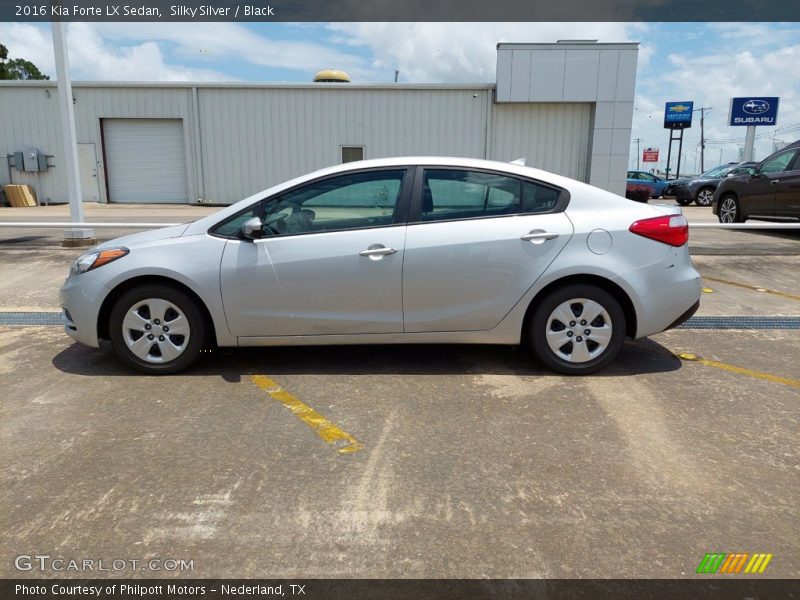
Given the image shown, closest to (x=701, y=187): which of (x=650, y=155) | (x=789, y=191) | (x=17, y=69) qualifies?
(x=789, y=191)

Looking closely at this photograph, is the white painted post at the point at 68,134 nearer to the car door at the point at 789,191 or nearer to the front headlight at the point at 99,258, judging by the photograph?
the front headlight at the point at 99,258

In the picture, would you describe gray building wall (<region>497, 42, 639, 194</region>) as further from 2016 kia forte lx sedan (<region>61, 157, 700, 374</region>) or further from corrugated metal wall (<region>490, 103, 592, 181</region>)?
2016 kia forte lx sedan (<region>61, 157, 700, 374</region>)

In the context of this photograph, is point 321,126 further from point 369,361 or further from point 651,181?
point 369,361

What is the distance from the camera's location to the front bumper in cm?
431

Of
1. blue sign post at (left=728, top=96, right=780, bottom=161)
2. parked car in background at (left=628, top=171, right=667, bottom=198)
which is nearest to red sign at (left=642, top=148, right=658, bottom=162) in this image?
blue sign post at (left=728, top=96, right=780, bottom=161)

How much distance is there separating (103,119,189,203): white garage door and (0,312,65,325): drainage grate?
55.0 feet

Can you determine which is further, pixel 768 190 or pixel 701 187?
pixel 701 187

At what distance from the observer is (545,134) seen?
21.2m

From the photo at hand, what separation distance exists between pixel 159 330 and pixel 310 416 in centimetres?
146

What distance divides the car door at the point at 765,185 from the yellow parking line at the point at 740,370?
8512 millimetres

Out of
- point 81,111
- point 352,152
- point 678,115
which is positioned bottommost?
point 352,152

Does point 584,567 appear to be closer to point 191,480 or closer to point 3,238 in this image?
point 191,480

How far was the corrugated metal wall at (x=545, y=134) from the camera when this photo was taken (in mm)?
20906

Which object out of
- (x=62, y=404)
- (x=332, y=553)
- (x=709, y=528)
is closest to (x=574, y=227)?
(x=709, y=528)
